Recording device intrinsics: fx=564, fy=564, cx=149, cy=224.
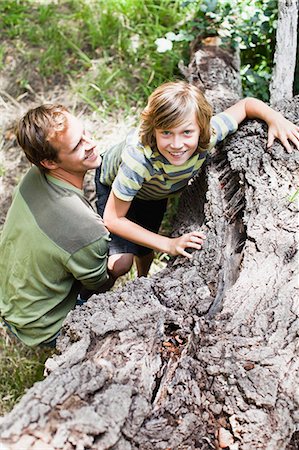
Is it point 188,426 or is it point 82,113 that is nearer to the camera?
point 188,426

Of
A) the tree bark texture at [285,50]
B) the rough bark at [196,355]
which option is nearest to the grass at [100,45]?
the tree bark texture at [285,50]

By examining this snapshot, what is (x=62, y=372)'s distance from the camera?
Result: 5.08ft

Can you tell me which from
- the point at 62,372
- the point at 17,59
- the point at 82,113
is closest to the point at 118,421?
the point at 62,372

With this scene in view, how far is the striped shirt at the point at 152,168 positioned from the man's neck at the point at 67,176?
0.16m

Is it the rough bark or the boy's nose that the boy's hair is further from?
the rough bark

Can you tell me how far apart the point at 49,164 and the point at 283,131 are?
1000 mm

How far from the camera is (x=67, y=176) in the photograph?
2418 millimetres

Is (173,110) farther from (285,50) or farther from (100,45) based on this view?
(100,45)

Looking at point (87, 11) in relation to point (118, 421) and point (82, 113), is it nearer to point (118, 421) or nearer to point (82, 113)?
point (82, 113)

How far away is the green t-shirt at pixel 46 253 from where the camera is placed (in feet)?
7.61

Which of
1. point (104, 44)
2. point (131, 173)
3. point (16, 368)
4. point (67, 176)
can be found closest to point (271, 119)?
point (131, 173)

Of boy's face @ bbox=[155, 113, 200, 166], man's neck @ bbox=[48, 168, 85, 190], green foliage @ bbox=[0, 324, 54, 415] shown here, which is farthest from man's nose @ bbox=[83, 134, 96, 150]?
green foliage @ bbox=[0, 324, 54, 415]

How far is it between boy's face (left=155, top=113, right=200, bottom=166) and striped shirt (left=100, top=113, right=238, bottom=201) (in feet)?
0.26

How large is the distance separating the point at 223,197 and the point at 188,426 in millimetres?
1073
